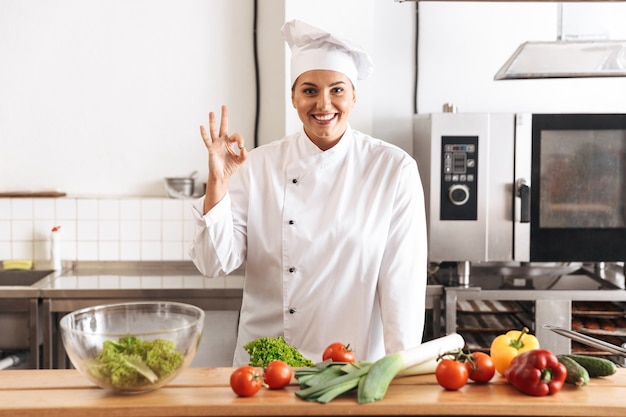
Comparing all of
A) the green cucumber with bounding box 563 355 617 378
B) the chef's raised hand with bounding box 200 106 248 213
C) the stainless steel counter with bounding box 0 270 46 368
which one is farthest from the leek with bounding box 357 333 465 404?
the stainless steel counter with bounding box 0 270 46 368

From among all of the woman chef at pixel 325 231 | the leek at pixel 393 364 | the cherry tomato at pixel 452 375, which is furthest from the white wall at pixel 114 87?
the cherry tomato at pixel 452 375

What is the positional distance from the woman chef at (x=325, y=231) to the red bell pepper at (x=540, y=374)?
2.31ft

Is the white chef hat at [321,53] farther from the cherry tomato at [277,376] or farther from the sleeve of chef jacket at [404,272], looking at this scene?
the cherry tomato at [277,376]

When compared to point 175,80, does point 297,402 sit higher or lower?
lower

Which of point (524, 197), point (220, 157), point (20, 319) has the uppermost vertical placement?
point (220, 157)

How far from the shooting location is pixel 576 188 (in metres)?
3.25

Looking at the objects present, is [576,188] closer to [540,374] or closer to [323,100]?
[323,100]

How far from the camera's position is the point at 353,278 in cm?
243

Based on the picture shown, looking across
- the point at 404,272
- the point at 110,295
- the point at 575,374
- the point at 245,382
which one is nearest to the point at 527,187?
the point at 404,272

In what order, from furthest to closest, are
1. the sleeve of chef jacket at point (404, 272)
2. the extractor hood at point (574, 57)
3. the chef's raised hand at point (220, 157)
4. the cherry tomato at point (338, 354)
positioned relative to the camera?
the extractor hood at point (574, 57)
the sleeve of chef jacket at point (404, 272)
the chef's raised hand at point (220, 157)
the cherry tomato at point (338, 354)

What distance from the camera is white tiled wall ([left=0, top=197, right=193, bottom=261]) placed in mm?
3762

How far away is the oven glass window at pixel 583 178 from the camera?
3236mm

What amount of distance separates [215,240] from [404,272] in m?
0.61

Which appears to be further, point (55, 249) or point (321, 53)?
point (55, 249)
